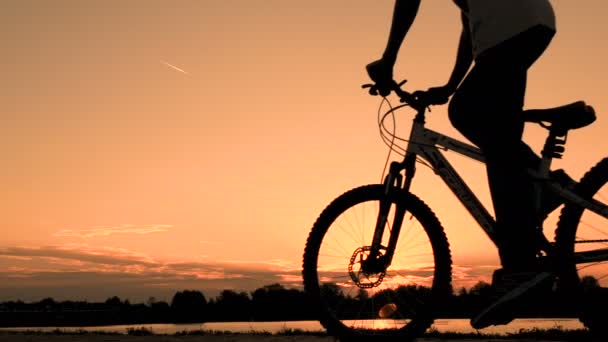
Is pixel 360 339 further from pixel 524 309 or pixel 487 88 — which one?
pixel 487 88

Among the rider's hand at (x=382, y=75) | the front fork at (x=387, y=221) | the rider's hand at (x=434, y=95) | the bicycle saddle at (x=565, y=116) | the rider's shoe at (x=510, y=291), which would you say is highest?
the rider's hand at (x=382, y=75)

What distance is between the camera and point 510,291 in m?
4.14

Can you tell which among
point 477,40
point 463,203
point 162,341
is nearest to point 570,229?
point 463,203

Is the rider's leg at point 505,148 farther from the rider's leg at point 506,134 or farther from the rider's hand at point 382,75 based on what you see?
the rider's hand at point 382,75

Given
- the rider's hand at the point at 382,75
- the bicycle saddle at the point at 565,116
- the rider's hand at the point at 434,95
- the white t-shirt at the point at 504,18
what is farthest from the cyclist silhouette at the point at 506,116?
the rider's hand at the point at 382,75

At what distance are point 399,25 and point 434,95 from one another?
0.57 m

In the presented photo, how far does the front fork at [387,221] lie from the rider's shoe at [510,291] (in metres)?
0.81

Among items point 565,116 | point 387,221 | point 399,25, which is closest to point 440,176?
point 387,221

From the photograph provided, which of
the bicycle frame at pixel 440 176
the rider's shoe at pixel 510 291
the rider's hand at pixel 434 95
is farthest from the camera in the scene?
the rider's hand at pixel 434 95

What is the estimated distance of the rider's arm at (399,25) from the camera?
464 cm

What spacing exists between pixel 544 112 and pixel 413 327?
174 centimetres

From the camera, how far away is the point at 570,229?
4332mm

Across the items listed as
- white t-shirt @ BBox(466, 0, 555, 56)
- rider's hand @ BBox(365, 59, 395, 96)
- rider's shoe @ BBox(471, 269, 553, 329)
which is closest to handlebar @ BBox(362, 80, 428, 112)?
rider's hand @ BBox(365, 59, 395, 96)

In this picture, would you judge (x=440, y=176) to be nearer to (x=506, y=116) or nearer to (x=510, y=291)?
(x=506, y=116)
